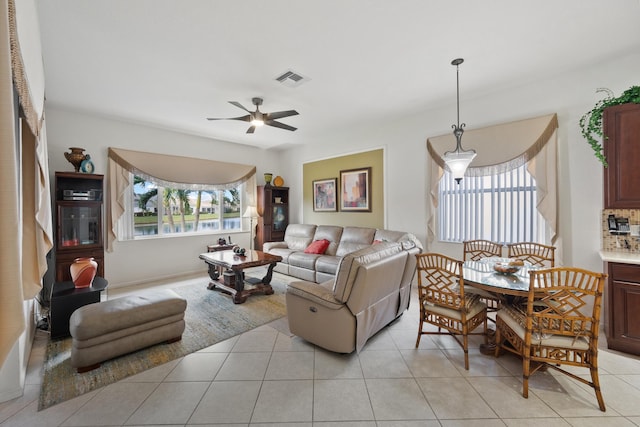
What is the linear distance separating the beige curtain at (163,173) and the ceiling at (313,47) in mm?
986

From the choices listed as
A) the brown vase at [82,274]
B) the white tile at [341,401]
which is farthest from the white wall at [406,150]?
the white tile at [341,401]

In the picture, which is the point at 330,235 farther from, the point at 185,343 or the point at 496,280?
the point at 496,280

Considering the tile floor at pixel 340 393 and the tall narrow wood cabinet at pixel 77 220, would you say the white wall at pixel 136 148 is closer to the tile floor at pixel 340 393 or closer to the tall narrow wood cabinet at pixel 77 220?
the tall narrow wood cabinet at pixel 77 220

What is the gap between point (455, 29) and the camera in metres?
2.34

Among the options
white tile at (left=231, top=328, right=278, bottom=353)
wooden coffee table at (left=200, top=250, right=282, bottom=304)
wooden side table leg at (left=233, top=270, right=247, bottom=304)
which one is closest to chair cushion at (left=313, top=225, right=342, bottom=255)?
wooden coffee table at (left=200, top=250, right=282, bottom=304)

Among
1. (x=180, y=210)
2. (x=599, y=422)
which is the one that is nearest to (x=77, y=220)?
(x=180, y=210)

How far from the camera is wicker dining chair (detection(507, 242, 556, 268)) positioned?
117 inches

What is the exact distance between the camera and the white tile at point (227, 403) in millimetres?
1768

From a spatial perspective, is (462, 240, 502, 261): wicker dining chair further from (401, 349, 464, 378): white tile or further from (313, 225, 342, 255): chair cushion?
(313, 225, 342, 255): chair cushion

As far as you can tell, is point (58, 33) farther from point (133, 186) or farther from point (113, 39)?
point (133, 186)

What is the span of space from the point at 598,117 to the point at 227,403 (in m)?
4.24

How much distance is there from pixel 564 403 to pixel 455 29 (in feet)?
9.80

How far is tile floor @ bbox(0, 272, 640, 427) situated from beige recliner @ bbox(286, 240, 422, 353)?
0.20 metres

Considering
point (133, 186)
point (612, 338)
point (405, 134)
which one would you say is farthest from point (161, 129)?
point (612, 338)
